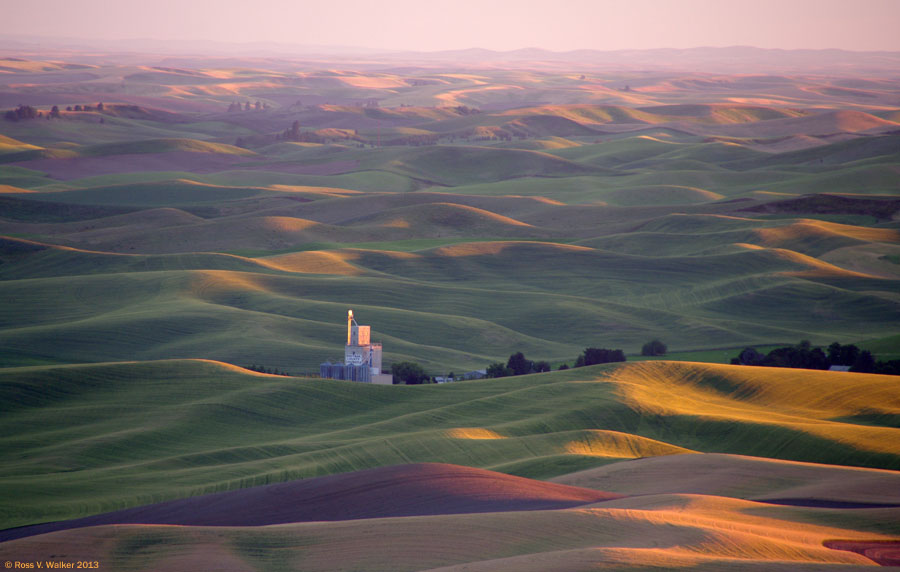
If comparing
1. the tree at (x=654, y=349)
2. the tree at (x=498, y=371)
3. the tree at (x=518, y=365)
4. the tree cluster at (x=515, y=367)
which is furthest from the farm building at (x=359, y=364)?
the tree at (x=654, y=349)

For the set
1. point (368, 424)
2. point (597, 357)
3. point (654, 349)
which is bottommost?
point (654, 349)

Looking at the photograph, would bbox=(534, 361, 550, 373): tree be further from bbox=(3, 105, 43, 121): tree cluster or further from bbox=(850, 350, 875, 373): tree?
bbox=(3, 105, 43, 121): tree cluster

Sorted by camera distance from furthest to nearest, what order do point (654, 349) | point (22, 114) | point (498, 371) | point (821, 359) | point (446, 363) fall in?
point (22, 114), point (654, 349), point (446, 363), point (821, 359), point (498, 371)

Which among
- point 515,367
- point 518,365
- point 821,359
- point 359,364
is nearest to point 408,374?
point 359,364

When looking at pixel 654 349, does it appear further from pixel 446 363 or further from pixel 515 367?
pixel 446 363

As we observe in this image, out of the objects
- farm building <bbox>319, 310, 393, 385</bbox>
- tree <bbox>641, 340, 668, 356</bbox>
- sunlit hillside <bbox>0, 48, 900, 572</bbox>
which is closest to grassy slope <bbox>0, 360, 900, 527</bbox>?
sunlit hillside <bbox>0, 48, 900, 572</bbox>

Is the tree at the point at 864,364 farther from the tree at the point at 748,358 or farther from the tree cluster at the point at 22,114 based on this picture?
the tree cluster at the point at 22,114
